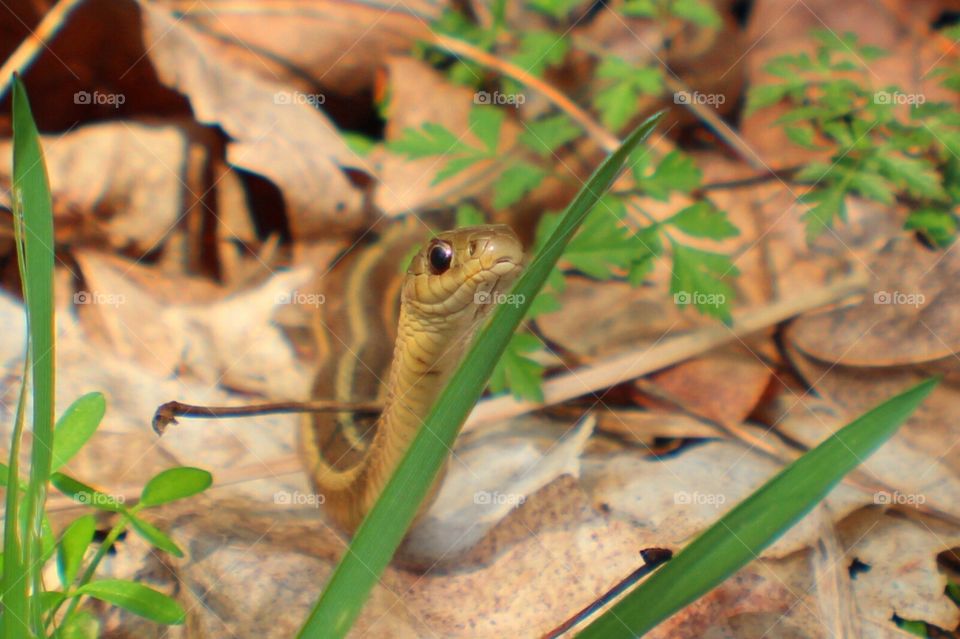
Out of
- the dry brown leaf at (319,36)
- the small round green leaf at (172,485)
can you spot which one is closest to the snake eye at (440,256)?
the small round green leaf at (172,485)

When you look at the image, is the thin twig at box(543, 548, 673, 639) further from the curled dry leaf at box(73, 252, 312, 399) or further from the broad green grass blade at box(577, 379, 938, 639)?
the curled dry leaf at box(73, 252, 312, 399)

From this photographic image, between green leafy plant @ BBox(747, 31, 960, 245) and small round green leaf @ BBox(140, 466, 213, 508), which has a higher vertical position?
green leafy plant @ BBox(747, 31, 960, 245)

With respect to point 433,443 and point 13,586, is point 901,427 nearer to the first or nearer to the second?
point 433,443

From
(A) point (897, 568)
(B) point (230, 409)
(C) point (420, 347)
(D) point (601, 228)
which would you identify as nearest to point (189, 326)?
(B) point (230, 409)

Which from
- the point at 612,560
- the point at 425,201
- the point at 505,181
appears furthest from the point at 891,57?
the point at 612,560

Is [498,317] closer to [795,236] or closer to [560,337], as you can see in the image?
[560,337]

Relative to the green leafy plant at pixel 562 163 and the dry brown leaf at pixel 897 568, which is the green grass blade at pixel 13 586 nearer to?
the green leafy plant at pixel 562 163

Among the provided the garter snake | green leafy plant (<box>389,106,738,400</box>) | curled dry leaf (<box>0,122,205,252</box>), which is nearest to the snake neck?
the garter snake
